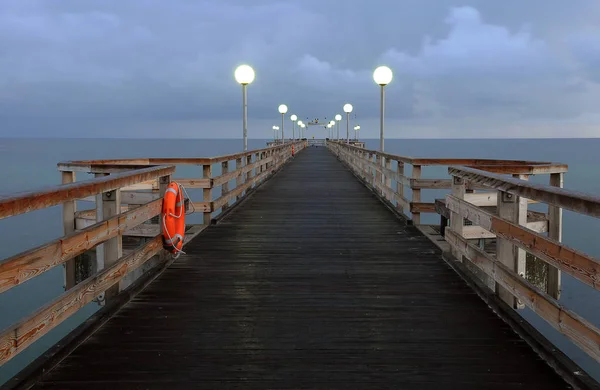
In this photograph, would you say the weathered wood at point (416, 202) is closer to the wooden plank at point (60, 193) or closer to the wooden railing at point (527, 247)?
the wooden railing at point (527, 247)

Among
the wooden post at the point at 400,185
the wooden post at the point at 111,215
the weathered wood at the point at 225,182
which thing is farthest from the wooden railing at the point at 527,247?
the weathered wood at the point at 225,182

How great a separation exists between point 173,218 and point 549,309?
12.8 feet

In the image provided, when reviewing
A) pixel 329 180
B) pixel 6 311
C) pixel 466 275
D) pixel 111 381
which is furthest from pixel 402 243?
pixel 6 311

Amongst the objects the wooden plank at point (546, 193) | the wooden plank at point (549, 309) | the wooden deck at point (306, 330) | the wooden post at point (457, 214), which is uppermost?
the wooden plank at point (546, 193)

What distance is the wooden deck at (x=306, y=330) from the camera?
3203mm

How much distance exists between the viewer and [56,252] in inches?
127

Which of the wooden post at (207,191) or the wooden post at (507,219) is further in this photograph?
the wooden post at (207,191)

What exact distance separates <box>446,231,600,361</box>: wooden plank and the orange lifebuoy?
3178 millimetres

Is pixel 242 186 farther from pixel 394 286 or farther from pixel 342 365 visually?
pixel 342 365

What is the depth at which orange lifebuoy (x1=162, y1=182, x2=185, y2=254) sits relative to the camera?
5.64 meters

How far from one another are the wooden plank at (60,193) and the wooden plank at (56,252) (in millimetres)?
238

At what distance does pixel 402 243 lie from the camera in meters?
7.29

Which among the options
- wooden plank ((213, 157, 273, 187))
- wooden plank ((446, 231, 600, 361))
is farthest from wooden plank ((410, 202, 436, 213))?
wooden plank ((446, 231, 600, 361))

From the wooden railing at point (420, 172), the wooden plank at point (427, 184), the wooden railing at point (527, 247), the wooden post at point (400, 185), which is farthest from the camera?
the wooden post at point (400, 185)
